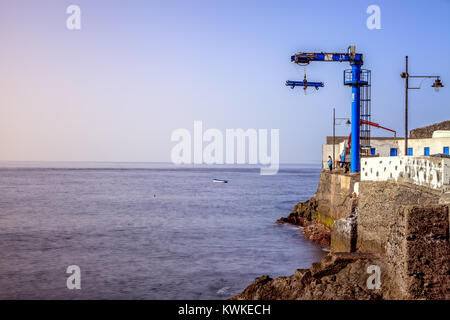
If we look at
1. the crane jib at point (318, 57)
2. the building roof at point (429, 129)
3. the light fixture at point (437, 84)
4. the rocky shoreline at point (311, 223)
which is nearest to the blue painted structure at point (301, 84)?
the crane jib at point (318, 57)

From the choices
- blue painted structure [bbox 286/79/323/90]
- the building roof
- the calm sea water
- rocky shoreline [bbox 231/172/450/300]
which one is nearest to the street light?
rocky shoreline [bbox 231/172/450/300]

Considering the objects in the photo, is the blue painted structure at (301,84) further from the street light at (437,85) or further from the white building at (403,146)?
the street light at (437,85)

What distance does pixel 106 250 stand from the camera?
79.7 ft

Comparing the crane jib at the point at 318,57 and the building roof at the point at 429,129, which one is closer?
the crane jib at the point at 318,57

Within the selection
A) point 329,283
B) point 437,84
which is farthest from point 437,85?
point 329,283

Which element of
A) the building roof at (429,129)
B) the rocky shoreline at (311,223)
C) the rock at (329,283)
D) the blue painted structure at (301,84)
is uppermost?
the blue painted structure at (301,84)

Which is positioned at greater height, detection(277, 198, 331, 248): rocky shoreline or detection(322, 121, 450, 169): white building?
detection(322, 121, 450, 169): white building

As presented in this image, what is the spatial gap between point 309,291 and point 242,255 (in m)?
12.0

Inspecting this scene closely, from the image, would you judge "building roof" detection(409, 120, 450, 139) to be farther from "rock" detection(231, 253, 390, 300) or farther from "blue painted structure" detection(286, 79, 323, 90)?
"rock" detection(231, 253, 390, 300)

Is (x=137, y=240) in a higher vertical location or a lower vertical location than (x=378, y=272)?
lower

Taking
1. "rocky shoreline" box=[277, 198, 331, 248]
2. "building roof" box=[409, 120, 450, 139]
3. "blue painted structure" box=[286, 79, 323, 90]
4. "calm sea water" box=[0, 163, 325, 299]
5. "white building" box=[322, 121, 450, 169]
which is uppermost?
"blue painted structure" box=[286, 79, 323, 90]

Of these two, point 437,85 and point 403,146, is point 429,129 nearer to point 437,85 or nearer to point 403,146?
point 403,146
